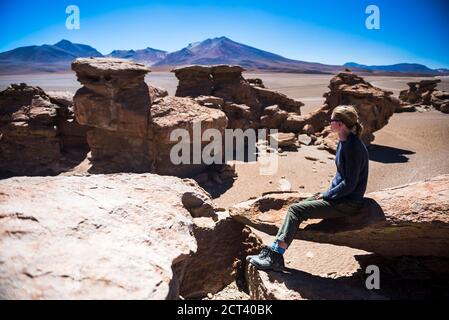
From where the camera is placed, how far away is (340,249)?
709 centimetres

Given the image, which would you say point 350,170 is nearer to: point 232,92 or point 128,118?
point 128,118

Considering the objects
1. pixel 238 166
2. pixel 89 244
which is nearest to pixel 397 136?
pixel 238 166

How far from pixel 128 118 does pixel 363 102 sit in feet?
39.1

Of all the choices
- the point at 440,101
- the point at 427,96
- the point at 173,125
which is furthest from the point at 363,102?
the point at 427,96

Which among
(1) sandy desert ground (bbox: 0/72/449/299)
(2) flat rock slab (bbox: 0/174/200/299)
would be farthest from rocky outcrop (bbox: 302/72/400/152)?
(2) flat rock slab (bbox: 0/174/200/299)

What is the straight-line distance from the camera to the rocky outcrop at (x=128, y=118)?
11.1 m

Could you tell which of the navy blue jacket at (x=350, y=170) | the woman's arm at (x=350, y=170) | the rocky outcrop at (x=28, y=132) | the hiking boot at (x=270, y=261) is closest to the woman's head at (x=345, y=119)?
the navy blue jacket at (x=350, y=170)

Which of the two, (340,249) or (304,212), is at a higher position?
(304,212)

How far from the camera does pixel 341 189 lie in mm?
4094

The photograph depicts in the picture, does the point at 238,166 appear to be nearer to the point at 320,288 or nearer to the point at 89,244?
the point at 320,288

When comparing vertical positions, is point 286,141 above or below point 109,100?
below

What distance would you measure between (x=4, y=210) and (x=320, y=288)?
391 centimetres

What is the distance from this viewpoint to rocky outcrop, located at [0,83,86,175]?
1290 cm

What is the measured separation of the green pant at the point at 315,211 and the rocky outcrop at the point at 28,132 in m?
11.9
